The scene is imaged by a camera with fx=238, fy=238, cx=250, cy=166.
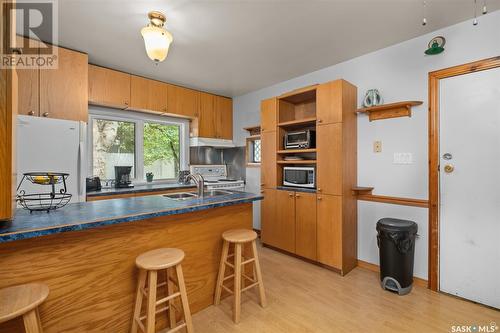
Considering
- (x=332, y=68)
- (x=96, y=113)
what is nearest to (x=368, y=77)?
(x=332, y=68)

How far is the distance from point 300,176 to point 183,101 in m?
2.25

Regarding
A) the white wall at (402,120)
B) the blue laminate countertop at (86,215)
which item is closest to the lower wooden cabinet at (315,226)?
the white wall at (402,120)

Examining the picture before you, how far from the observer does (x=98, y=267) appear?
148 cm

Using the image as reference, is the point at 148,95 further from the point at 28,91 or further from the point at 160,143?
the point at 28,91

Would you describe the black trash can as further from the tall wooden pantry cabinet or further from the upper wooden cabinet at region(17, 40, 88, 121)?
the upper wooden cabinet at region(17, 40, 88, 121)

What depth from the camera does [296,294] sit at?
2.22 metres

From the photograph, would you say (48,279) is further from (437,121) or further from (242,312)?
(437,121)

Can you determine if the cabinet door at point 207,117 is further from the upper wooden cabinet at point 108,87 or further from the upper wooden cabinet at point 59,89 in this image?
the upper wooden cabinet at point 59,89

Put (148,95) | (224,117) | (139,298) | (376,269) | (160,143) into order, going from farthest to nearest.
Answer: (224,117) < (160,143) < (148,95) < (376,269) < (139,298)

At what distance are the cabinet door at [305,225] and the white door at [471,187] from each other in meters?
1.21

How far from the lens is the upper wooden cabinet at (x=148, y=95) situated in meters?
3.32

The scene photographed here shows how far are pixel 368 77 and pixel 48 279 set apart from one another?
334cm

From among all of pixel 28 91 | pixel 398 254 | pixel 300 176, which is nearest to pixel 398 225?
pixel 398 254

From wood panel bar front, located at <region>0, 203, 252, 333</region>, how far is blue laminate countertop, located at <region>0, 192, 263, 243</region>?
103 millimetres
